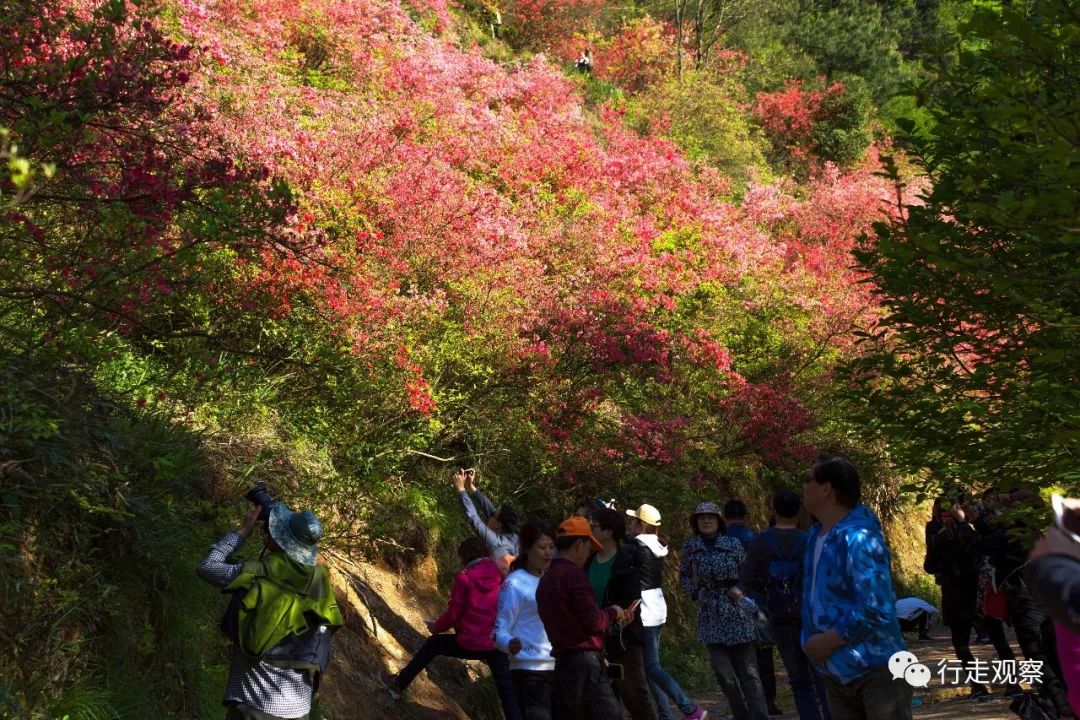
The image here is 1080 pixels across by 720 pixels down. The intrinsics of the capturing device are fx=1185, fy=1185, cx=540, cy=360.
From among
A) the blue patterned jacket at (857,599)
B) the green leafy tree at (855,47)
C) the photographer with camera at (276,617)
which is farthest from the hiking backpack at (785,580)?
the green leafy tree at (855,47)

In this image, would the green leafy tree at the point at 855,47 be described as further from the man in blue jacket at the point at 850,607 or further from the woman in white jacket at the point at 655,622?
the man in blue jacket at the point at 850,607

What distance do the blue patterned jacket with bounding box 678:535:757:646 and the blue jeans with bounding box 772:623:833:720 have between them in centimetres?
34

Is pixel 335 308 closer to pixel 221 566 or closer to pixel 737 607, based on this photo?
pixel 737 607

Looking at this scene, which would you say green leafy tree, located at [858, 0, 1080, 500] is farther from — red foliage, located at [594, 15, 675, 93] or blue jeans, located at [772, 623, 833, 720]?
red foliage, located at [594, 15, 675, 93]

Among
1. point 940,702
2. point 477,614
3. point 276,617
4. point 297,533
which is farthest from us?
point 940,702

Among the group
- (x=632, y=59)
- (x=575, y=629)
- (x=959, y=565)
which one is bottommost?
(x=632, y=59)

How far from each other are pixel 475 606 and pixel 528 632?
1.77 metres

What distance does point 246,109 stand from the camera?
12.4 m

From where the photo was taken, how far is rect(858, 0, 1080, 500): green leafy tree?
20.4ft

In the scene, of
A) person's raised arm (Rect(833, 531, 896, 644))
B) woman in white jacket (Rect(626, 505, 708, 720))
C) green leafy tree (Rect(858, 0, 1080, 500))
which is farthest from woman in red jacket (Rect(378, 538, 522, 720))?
person's raised arm (Rect(833, 531, 896, 644))

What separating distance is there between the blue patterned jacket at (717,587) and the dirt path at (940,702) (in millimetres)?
2269

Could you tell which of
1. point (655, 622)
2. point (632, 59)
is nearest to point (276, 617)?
point (655, 622)

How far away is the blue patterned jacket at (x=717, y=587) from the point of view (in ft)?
29.2

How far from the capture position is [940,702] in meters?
11.0
